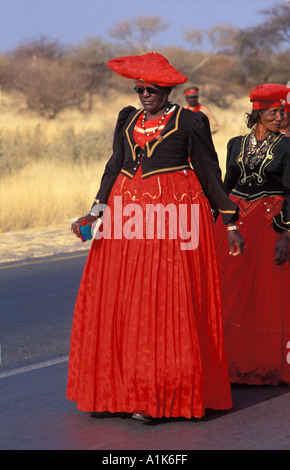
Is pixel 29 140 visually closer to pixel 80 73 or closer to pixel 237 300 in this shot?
pixel 237 300

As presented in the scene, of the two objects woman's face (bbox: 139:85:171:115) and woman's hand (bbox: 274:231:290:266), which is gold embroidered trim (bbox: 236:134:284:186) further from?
woman's face (bbox: 139:85:171:115)

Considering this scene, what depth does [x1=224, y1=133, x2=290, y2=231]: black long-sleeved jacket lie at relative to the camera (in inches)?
231

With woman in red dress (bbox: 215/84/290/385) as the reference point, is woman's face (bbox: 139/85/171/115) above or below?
above

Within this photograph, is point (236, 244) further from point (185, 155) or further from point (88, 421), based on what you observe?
point (88, 421)

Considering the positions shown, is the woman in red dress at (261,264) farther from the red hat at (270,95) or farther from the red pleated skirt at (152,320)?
the red pleated skirt at (152,320)

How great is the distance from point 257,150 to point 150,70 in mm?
1280

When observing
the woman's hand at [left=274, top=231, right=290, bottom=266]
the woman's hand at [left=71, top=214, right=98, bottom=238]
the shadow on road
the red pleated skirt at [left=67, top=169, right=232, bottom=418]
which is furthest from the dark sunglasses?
the shadow on road

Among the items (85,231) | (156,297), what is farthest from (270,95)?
(156,297)

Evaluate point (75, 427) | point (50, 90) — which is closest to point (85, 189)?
point (75, 427)

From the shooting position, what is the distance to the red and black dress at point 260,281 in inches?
230

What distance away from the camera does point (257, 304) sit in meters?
5.98

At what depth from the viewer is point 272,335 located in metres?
5.90

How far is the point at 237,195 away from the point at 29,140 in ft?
68.7

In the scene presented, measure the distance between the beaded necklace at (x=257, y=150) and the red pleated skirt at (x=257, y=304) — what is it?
24 centimetres
